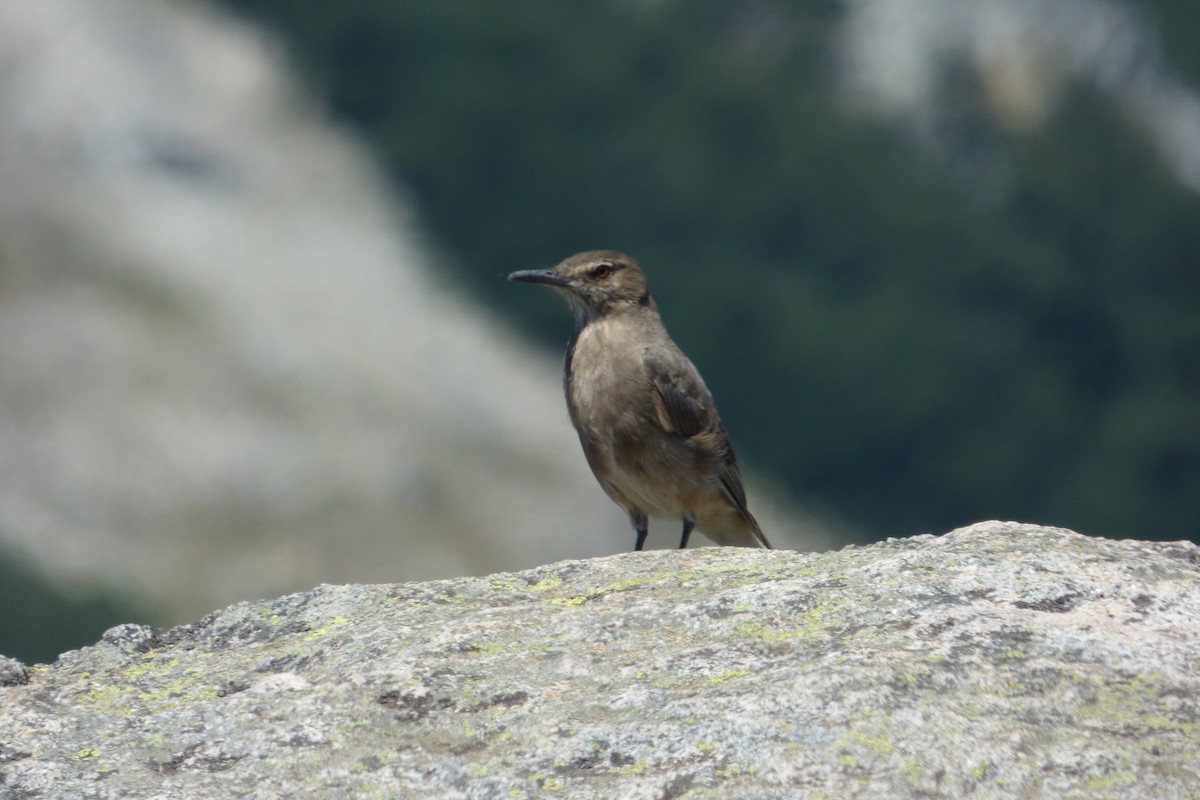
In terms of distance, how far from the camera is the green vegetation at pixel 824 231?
17.6 metres

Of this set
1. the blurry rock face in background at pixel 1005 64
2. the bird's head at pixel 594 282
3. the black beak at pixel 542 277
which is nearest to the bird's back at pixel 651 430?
the bird's head at pixel 594 282

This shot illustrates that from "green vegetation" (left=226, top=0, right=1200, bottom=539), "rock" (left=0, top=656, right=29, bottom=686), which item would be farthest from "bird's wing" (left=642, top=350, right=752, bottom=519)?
"green vegetation" (left=226, top=0, right=1200, bottom=539)

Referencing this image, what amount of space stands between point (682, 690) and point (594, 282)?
5.74 metres

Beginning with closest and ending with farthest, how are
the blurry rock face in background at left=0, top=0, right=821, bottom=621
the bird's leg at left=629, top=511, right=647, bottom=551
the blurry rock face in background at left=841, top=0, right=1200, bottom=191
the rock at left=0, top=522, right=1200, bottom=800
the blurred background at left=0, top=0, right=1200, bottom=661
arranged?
the rock at left=0, top=522, right=1200, bottom=800 → the bird's leg at left=629, top=511, right=647, bottom=551 → the blurry rock face in background at left=0, top=0, right=821, bottom=621 → the blurred background at left=0, top=0, right=1200, bottom=661 → the blurry rock face in background at left=841, top=0, right=1200, bottom=191

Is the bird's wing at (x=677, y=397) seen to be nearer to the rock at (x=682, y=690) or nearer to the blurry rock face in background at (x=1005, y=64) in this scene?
the rock at (x=682, y=690)

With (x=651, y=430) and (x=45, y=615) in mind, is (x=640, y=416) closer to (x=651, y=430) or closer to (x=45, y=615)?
(x=651, y=430)

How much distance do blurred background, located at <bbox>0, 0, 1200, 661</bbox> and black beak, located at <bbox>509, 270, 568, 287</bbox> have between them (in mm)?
→ 6788

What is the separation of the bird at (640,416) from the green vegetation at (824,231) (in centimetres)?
789

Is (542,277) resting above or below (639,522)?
above

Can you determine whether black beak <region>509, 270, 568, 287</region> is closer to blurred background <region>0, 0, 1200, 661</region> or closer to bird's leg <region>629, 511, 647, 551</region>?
bird's leg <region>629, 511, 647, 551</region>

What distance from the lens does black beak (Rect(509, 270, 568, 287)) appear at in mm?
9134

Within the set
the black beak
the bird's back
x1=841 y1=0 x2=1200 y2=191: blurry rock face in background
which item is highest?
x1=841 y1=0 x2=1200 y2=191: blurry rock face in background

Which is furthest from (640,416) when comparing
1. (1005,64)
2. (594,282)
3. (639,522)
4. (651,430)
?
(1005,64)

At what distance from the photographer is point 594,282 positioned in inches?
365
